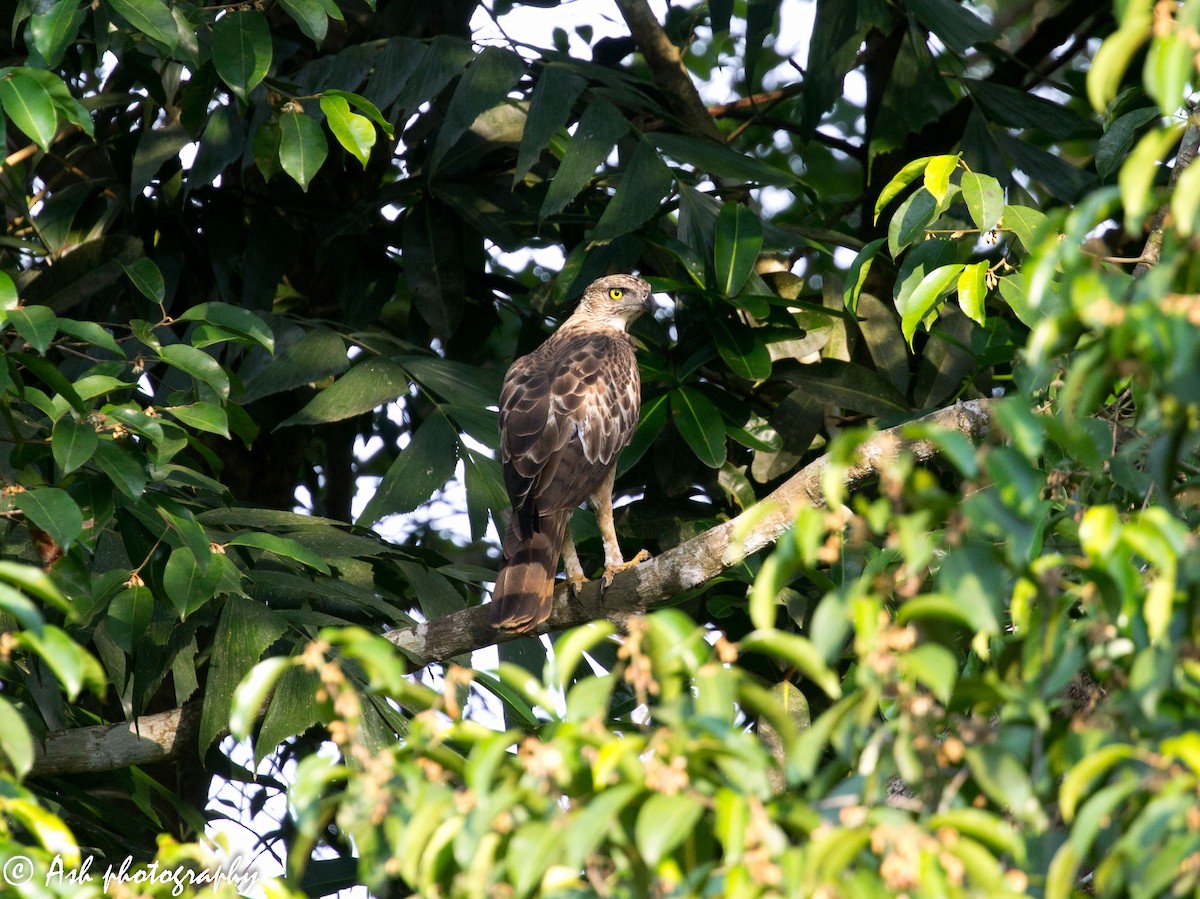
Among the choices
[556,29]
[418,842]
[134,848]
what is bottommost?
[134,848]

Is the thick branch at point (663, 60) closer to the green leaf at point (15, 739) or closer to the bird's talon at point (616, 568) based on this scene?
the bird's talon at point (616, 568)

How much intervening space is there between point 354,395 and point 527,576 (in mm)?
985

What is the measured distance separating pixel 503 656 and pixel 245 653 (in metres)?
1.02

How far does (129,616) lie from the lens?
3619 millimetres

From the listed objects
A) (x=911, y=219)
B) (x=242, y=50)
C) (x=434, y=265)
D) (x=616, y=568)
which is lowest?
(x=616, y=568)

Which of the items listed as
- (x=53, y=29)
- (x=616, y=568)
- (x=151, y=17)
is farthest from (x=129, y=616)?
(x=616, y=568)

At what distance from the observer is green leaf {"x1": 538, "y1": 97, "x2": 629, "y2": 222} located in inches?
194

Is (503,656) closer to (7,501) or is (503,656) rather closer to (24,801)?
(7,501)

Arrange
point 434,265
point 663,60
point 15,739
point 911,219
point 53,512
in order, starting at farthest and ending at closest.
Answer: point 663,60
point 434,265
point 911,219
point 53,512
point 15,739

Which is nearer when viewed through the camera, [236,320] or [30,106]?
[30,106]

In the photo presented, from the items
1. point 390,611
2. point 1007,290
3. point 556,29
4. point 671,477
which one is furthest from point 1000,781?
point 556,29

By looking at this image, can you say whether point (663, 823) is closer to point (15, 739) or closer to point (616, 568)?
point (15, 739)

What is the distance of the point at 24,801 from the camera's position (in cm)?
190

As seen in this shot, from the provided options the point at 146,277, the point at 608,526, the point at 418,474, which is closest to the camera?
the point at 146,277
